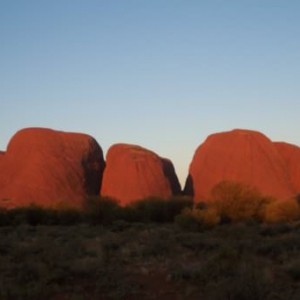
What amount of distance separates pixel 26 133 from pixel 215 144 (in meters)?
16.7

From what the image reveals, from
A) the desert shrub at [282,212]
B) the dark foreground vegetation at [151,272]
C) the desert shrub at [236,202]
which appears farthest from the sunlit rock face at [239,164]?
the dark foreground vegetation at [151,272]

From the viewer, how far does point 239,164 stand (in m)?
50.8

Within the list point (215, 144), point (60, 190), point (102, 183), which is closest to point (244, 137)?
point (215, 144)

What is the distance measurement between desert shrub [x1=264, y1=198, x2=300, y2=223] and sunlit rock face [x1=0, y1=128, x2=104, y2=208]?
17.9 m

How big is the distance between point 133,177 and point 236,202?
1780cm

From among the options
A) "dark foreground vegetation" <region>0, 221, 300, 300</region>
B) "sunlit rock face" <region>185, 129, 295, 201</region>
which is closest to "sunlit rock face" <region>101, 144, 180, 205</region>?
"sunlit rock face" <region>185, 129, 295, 201</region>

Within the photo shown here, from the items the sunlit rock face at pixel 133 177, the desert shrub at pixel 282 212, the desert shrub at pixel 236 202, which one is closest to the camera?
the desert shrub at pixel 282 212

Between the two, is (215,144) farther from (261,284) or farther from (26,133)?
(261,284)

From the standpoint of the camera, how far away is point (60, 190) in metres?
48.5

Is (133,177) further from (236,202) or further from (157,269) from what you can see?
(157,269)

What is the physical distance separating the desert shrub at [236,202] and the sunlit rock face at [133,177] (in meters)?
14.7

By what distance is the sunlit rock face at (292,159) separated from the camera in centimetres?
5334

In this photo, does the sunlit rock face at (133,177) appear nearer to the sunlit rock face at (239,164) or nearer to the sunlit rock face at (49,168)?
the sunlit rock face at (49,168)

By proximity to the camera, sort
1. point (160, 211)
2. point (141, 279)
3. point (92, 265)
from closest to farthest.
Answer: point (141, 279) < point (92, 265) < point (160, 211)
